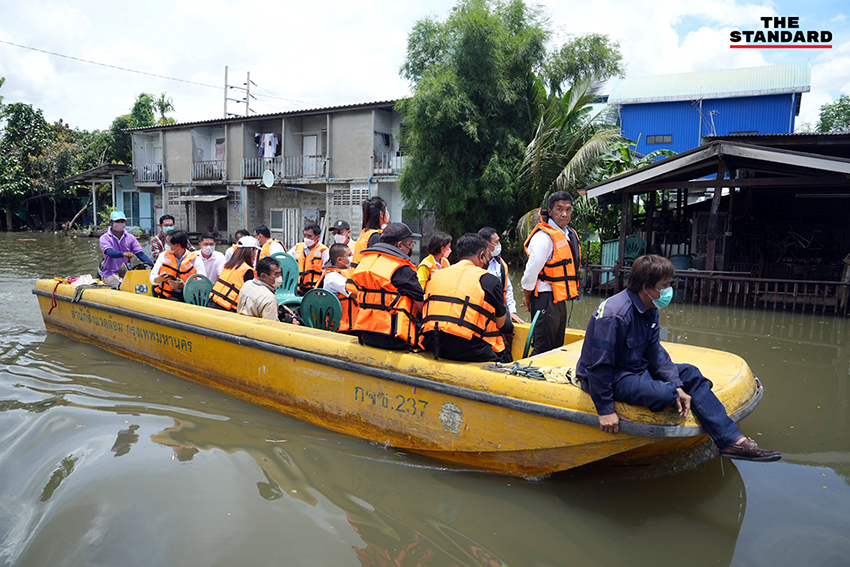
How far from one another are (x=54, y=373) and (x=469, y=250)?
16.2 ft

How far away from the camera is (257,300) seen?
523 centimetres

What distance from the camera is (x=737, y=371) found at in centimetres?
355

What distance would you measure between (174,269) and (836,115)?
110 feet

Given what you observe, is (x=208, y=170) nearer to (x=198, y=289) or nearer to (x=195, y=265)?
(x=195, y=265)

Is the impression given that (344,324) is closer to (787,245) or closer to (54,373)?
(54,373)

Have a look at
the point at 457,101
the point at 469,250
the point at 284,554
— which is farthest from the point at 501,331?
the point at 457,101

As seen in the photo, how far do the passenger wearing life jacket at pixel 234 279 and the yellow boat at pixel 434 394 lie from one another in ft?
0.74

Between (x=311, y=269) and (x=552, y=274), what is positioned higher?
(x=552, y=274)

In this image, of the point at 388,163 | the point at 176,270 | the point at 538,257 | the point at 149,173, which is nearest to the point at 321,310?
the point at 538,257

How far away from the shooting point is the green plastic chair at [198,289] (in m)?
6.32

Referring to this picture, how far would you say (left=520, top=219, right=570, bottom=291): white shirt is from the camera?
4.53 m

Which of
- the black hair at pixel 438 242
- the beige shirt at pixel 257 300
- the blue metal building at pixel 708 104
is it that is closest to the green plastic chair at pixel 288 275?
A: the beige shirt at pixel 257 300

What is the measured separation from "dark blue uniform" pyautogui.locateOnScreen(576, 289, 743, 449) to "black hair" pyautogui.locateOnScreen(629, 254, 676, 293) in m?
0.09

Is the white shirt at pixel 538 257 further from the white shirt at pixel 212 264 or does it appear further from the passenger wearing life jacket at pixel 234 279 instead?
the white shirt at pixel 212 264
